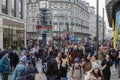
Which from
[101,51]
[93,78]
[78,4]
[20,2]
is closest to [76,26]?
[78,4]

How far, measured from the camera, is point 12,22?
5106 centimetres

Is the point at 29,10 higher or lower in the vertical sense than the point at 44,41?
higher

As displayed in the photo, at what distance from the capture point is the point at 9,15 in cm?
4966

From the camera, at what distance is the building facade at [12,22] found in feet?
152

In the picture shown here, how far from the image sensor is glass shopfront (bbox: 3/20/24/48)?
47219 millimetres

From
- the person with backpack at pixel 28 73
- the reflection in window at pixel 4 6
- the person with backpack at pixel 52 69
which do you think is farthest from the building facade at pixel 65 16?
the person with backpack at pixel 28 73

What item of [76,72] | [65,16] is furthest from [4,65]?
[65,16]

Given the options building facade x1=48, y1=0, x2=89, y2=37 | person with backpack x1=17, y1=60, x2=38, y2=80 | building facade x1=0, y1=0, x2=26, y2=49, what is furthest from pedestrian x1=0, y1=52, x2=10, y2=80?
building facade x1=48, y1=0, x2=89, y2=37

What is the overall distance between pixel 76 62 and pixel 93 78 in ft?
10.2

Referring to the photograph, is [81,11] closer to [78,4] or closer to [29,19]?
[78,4]

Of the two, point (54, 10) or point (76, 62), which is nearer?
point (76, 62)

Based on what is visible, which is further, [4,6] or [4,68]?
[4,6]

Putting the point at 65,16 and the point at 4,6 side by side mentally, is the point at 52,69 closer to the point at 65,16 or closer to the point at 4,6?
the point at 4,6

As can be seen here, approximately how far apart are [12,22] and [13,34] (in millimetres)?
1681
